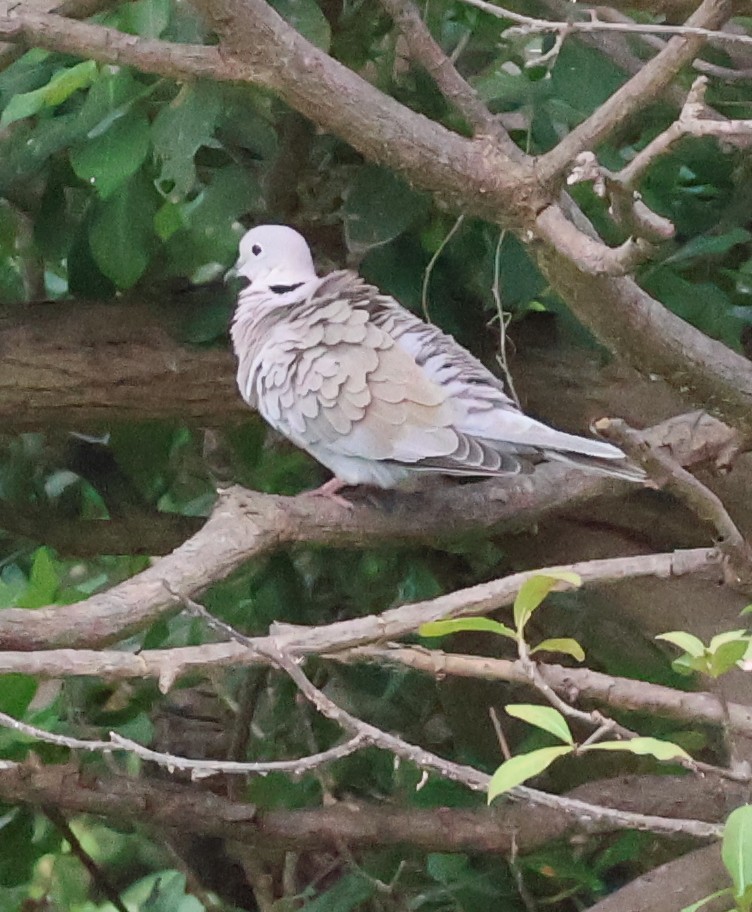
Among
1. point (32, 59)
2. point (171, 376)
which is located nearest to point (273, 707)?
point (171, 376)

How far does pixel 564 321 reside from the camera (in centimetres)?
120

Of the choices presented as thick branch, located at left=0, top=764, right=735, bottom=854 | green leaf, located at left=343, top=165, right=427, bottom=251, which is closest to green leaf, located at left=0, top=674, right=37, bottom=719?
thick branch, located at left=0, top=764, right=735, bottom=854

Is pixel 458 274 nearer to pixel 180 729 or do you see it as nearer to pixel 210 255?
pixel 210 255

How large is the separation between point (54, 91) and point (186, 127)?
13 centimetres

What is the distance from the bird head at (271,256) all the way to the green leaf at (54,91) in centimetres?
24

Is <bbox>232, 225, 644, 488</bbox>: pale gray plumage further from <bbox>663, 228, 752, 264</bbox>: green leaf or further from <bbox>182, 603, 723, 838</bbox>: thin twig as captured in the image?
<bbox>182, 603, 723, 838</bbox>: thin twig

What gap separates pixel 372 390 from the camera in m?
1.07

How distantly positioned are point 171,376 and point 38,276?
10.5 inches

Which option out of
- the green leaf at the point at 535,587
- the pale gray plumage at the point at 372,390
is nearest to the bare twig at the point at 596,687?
the green leaf at the point at 535,587

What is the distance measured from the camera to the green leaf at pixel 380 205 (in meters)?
1.09

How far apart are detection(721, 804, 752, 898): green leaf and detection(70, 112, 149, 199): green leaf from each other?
28.8 inches

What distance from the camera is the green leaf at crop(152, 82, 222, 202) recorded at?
93 cm

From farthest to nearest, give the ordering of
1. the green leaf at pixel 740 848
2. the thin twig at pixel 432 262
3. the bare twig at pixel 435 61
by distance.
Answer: the thin twig at pixel 432 262
the bare twig at pixel 435 61
the green leaf at pixel 740 848

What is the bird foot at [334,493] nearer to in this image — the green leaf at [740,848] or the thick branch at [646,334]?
the thick branch at [646,334]
